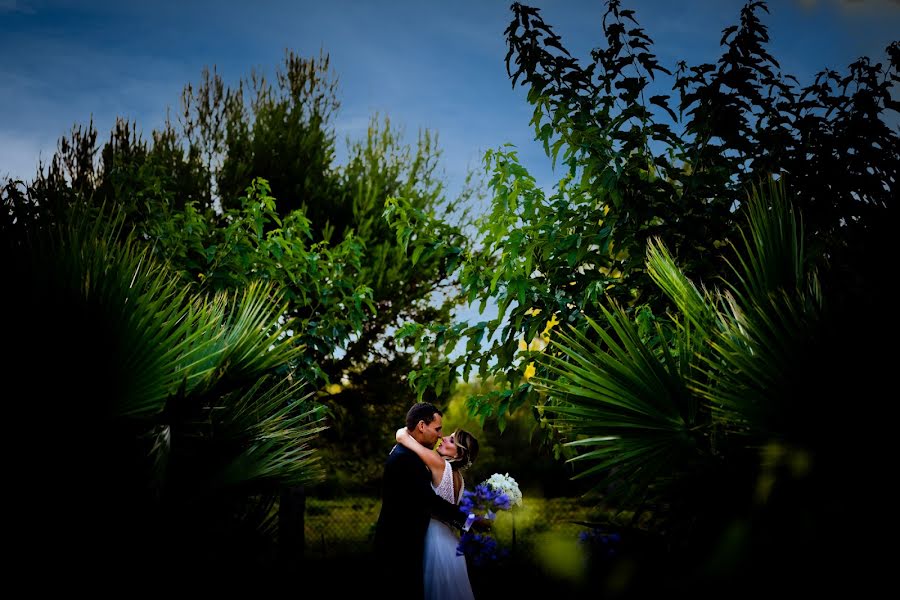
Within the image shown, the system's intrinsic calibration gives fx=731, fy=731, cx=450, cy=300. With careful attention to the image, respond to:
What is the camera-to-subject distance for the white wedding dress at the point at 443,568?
5059 millimetres

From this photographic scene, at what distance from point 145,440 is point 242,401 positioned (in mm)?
558

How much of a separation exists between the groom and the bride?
7cm

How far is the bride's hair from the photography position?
578cm

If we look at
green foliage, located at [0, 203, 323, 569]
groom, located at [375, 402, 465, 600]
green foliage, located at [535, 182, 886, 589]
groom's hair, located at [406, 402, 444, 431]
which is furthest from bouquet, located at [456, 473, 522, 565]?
green foliage, located at [0, 203, 323, 569]

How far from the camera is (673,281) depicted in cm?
366

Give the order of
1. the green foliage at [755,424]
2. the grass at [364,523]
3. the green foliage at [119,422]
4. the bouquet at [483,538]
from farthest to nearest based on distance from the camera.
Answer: the grass at [364,523] → the bouquet at [483,538] → the green foliage at [119,422] → the green foliage at [755,424]

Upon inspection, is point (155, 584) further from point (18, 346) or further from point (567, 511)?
point (567, 511)

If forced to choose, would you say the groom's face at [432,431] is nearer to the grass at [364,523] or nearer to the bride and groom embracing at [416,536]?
the bride and groom embracing at [416,536]

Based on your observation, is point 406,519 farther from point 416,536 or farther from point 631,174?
point 631,174

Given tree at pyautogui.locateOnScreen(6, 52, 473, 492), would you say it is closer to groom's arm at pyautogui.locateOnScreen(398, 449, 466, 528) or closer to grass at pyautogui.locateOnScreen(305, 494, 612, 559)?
grass at pyautogui.locateOnScreen(305, 494, 612, 559)

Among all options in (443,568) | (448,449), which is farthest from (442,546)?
(448,449)

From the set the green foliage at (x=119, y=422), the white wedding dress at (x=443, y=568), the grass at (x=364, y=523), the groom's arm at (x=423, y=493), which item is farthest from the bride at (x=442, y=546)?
the grass at (x=364, y=523)

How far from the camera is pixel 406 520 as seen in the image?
5.05 metres

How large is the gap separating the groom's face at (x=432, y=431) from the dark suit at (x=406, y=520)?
316 millimetres
